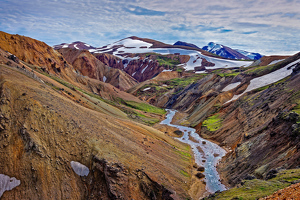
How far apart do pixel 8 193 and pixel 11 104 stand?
10.1 metres

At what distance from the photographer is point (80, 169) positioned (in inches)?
964

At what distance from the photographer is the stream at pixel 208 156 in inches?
1354

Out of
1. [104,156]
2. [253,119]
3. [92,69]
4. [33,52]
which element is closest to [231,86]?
[253,119]

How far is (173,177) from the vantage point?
3153 cm

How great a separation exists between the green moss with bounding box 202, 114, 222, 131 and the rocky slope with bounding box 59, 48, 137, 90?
331 ft

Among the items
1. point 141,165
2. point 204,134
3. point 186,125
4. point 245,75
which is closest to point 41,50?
point 186,125

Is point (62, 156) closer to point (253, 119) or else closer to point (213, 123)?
point (253, 119)

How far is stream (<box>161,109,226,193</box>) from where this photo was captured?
3440cm

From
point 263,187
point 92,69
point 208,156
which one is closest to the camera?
point 263,187

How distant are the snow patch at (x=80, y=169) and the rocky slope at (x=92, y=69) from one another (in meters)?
129

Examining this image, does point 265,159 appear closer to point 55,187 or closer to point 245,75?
point 55,187

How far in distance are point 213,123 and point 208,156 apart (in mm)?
19830

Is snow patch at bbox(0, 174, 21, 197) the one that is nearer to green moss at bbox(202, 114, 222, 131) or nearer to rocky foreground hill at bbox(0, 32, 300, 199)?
rocky foreground hill at bbox(0, 32, 300, 199)

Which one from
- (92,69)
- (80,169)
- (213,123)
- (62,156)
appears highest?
(92,69)
